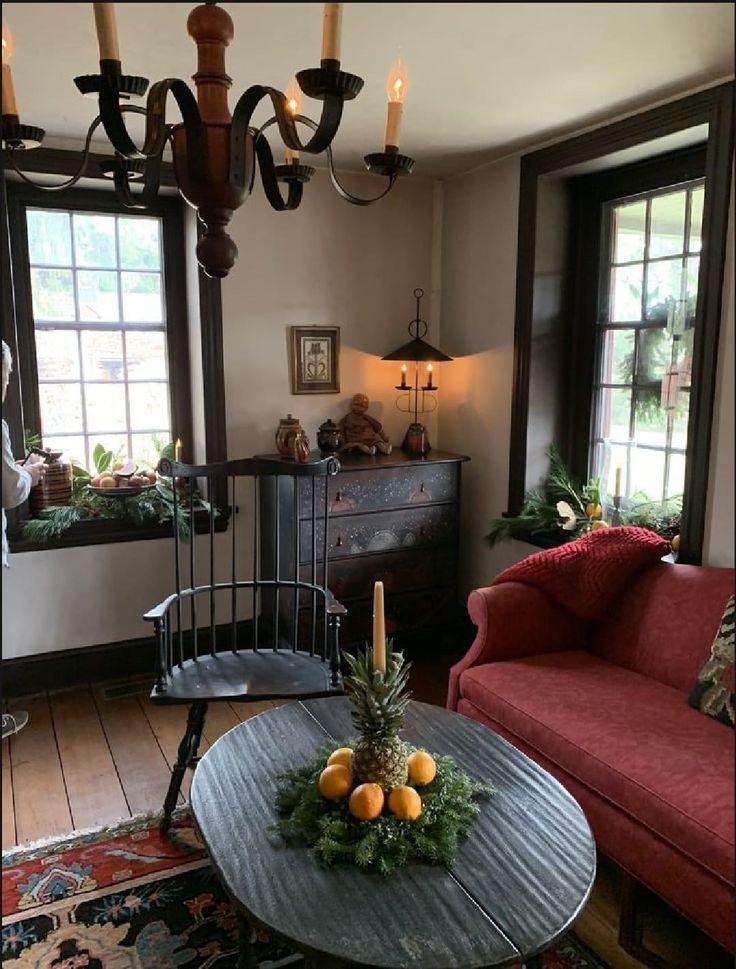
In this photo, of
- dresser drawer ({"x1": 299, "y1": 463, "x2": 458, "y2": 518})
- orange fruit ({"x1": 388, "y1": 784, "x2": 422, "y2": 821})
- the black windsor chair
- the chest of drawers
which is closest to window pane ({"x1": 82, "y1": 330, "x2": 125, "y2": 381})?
the black windsor chair

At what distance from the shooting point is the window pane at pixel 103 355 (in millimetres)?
3109

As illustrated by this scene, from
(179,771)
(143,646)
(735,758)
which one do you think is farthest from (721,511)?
(143,646)

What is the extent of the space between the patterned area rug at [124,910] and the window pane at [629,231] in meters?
2.42

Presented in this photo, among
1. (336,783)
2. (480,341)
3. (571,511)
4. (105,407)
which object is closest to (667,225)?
(480,341)

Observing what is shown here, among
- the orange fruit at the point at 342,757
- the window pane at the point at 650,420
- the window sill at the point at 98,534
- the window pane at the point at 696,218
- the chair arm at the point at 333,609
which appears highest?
the window pane at the point at 696,218

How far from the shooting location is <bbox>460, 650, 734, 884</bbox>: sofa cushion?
1560 millimetres

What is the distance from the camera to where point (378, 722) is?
1337mm

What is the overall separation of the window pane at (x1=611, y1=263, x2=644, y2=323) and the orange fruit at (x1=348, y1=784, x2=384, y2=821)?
224 centimetres

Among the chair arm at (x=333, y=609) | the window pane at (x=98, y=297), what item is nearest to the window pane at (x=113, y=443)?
the window pane at (x=98, y=297)

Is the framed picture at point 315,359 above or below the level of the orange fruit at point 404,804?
above

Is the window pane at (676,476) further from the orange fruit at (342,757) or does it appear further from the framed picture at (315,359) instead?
the orange fruit at (342,757)

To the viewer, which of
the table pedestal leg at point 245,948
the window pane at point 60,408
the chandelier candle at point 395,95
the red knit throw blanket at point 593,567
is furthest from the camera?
the window pane at point 60,408

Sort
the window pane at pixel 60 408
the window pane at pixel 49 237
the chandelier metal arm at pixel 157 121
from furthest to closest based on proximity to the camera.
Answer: the window pane at pixel 60 408 → the window pane at pixel 49 237 → the chandelier metal arm at pixel 157 121

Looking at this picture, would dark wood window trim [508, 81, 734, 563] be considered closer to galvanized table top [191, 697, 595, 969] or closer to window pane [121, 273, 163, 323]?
galvanized table top [191, 697, 595, 969]
